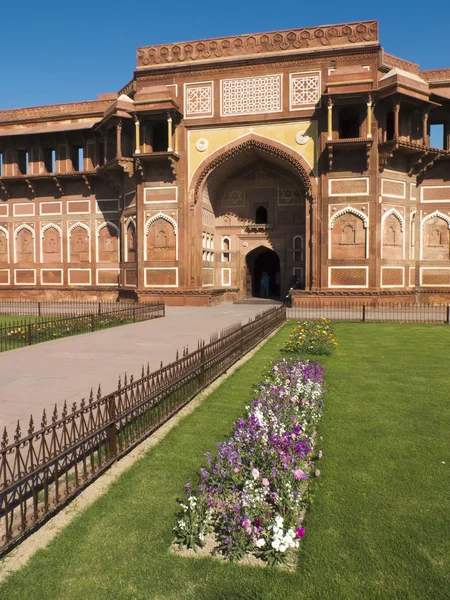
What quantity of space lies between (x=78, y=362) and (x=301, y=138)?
1411 centimetres

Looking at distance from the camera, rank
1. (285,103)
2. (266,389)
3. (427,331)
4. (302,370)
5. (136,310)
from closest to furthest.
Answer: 1. (266,389)
2. (302,370)
3. (427,331)
4. (136,310)
5. (285,103)

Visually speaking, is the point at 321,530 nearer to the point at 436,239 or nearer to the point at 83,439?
the point at 83,439

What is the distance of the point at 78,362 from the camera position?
736 centimetres

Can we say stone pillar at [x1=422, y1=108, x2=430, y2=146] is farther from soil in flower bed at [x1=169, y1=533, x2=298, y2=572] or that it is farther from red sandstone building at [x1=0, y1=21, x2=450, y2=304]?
soil in flower bed at [x1=169, y1=533, x2=298, y2=572]

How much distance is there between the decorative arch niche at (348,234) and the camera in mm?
17578

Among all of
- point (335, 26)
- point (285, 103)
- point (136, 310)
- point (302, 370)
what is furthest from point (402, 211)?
point (302, 370)

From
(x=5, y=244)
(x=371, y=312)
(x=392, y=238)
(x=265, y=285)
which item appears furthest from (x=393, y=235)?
(x=5, y=244)

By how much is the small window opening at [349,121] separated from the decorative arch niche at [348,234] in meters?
3.70

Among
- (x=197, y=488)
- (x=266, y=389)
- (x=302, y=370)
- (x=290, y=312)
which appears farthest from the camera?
(x=290, y=312)

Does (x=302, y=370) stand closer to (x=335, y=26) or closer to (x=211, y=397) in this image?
(x=211, y=397)

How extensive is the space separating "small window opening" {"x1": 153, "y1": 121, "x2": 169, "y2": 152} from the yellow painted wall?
2.28 metres

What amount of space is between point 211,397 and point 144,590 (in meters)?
3.38

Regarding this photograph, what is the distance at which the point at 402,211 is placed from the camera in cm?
1820

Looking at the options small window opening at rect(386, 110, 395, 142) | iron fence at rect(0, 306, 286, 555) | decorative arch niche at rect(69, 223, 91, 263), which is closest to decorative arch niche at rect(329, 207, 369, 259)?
small window opening at rect(386, 110, 395, 142)
